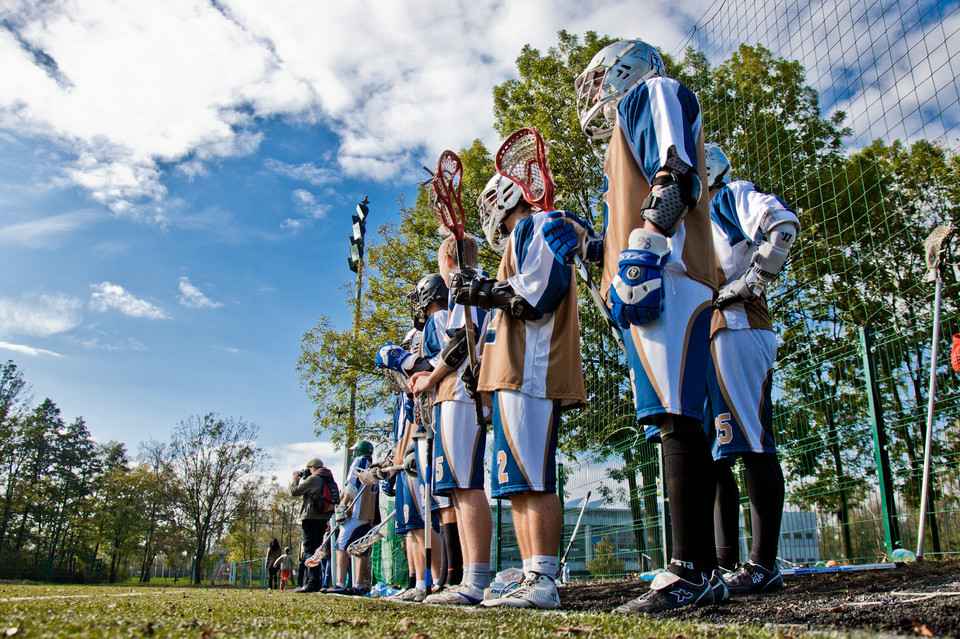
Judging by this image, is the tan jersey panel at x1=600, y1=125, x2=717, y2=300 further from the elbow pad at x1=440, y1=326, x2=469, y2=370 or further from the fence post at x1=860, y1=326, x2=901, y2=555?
the fence post at x1=860, y1=326, x2=901, y2=555

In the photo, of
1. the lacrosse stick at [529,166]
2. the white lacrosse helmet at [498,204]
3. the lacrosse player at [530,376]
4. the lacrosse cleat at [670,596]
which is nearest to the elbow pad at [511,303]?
the lacrosse player at [530,376]

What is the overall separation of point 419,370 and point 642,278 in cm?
313

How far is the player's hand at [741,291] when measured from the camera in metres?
3.78

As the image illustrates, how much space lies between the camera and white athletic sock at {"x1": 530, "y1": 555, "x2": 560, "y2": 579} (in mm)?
3053

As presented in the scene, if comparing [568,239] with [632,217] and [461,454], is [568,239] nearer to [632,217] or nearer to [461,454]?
[632,217]

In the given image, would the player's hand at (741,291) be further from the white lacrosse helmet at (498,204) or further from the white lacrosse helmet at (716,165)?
the white lacrosse helmet at (498,204)

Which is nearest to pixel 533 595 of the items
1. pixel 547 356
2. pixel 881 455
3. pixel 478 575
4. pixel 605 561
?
pixel 478 575

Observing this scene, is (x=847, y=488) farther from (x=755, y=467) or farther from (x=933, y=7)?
(x=933, y=7)

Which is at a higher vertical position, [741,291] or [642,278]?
[741,291]

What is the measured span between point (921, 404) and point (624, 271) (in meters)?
6.22

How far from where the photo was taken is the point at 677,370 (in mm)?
2604

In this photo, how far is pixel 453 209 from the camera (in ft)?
14.2

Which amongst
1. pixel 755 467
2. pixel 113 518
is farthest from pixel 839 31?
pixel 113 518

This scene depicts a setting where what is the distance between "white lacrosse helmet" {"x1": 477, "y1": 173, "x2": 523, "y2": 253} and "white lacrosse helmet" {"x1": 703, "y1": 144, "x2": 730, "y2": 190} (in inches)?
50.2
